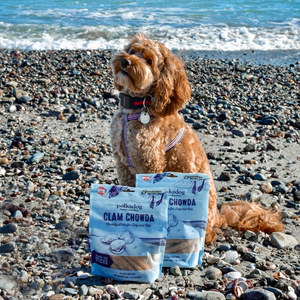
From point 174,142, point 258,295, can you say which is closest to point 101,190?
point 174,142

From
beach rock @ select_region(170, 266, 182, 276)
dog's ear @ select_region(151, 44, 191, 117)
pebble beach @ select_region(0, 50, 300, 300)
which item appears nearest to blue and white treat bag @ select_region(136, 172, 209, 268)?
beach rock @ select_region(170, 266, 182, 276)

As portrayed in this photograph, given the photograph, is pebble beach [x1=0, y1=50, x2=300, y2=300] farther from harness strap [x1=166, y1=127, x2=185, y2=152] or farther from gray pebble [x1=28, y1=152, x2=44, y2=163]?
harness strap [x1=166, y1=127, x2=185, y2=152]

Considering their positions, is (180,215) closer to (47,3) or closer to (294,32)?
(294,32)

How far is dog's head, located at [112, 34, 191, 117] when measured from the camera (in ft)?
12.3

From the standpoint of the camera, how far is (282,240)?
164 inches

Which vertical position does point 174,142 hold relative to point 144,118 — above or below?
below

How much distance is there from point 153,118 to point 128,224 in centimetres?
115

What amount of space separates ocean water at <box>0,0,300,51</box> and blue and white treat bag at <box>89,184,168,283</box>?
41.5 feet

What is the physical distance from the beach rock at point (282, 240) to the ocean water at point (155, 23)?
38.6ft

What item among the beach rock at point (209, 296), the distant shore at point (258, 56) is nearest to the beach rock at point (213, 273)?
the beach rock at point (209, 296)

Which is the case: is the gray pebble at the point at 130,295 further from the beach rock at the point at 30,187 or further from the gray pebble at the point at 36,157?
the gray pebble at the point at 36,157

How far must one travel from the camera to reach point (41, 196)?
4.99 m

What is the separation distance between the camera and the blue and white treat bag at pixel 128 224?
3.24 meters

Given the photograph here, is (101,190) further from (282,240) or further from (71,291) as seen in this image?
(282,240)
